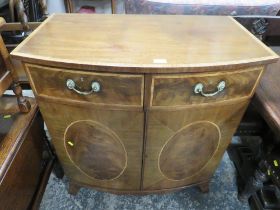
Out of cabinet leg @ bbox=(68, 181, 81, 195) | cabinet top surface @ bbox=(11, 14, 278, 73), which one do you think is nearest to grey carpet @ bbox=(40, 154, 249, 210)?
cabinet leg @ bbox=(68, 181, 81, 195)

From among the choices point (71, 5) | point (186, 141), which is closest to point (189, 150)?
point (186, 141)

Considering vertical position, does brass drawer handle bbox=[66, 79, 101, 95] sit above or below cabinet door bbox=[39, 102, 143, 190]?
above

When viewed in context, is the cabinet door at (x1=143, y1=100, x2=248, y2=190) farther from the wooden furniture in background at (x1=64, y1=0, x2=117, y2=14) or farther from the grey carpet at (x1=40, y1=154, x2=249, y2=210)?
the wooden furniture in background at (x1=64, y1=0, x2=117, y2=14)

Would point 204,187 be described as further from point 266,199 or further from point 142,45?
point 142,45

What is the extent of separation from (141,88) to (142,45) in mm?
145

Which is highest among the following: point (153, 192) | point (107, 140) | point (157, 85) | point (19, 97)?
point (157, 85)

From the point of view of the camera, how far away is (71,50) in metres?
0.67

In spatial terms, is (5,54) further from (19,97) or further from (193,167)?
(193,167)

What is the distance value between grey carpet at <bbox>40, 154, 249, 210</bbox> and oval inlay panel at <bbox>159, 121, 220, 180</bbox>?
21 centimetres

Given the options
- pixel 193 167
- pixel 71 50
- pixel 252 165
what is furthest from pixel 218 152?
pixel 71 50

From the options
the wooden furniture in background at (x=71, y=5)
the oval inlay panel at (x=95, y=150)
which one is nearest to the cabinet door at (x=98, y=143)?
the oval inlay panel at (x=95, y=150)

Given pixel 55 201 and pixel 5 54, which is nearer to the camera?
pixel 5 54

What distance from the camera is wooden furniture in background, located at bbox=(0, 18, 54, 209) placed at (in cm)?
75

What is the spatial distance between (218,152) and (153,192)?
1.10 feet
